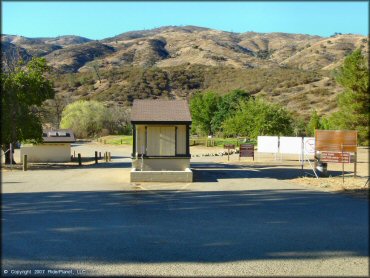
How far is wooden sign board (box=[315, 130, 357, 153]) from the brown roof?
583 centimetres

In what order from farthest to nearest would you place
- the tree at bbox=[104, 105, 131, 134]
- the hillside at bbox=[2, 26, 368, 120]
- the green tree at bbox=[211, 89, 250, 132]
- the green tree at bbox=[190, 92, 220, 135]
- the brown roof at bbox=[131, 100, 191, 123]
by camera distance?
the hillside at bbox=[2, 26, 368, 120]
the tree at bbox=[104, 105, 131, 134]
the green tree at bbox=[190, 92, 220, 135]
the green tree at bbox=[211, 89, 250, 132]
the brown roof at bbox=[131, 100, 191, 123]

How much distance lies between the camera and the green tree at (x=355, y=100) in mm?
38750

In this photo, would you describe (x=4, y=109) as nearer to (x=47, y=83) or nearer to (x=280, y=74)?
(x=47, y=83)

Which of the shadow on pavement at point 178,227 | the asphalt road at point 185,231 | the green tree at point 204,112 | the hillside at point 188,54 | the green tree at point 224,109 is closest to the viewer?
the asphalt road at point 185,231

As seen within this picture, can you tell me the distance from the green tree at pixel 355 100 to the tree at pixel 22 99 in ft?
75.8

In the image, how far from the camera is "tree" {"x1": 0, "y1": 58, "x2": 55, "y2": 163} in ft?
93.4

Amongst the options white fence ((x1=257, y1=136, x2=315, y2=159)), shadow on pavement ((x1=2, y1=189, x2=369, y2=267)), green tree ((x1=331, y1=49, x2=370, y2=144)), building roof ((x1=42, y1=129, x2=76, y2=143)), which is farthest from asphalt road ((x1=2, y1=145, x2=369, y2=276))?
green tree ((x1=331, y1=49, x2=370, y2=144))

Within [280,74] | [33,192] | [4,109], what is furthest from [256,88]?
[33,192]

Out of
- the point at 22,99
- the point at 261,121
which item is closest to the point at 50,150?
the point at 22,99

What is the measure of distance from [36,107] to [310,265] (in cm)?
2921

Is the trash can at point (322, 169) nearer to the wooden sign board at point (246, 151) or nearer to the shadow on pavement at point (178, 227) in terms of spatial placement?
the shadow on pavement at point (178, 227)

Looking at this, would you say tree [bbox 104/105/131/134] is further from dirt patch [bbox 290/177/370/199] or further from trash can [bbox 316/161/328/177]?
dirt patch [bbox 290/177/370/199]

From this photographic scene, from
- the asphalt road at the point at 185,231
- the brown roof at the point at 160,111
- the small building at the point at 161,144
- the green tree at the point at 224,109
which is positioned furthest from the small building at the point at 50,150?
the green tree at the point at 224,109

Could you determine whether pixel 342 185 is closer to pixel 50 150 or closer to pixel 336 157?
pixel 336 157
